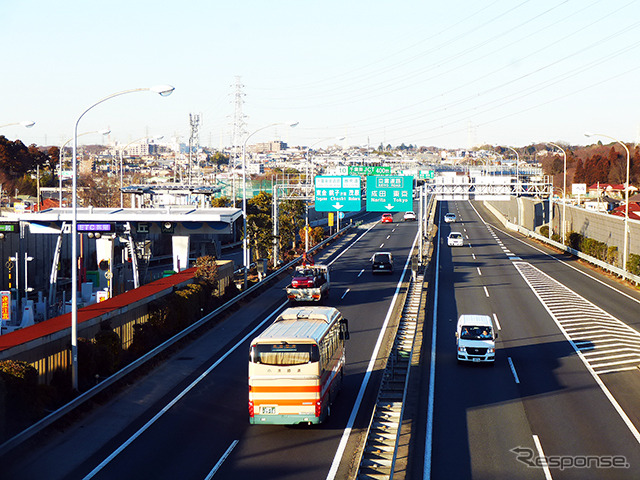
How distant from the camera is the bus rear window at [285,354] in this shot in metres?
17.0

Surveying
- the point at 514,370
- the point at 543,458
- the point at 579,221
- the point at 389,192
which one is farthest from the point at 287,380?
the point at 579,221

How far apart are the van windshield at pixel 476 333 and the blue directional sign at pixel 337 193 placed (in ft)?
89.7

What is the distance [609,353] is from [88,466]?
19.7 meters

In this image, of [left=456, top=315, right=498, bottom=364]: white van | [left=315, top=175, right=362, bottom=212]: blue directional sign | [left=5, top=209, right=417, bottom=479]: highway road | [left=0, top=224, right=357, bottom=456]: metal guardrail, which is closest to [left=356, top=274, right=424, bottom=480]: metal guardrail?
[left=5, top=209, right=417, bottom=479]: highway road

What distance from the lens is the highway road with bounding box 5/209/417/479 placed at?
49.1 ft

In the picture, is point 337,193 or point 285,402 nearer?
point 285,402

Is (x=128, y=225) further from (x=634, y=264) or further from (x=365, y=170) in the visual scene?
(x=634, y=264)

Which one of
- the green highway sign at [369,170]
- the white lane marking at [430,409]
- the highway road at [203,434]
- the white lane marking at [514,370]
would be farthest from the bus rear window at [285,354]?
the green highway sign at [369,170]

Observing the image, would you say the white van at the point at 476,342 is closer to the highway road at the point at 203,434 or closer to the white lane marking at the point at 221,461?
the highway road at the point at 203,434

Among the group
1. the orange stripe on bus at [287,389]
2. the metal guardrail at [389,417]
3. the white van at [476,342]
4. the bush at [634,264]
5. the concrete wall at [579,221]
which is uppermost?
the concrete wall at [579,221]

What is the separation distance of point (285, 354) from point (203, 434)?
291 cm

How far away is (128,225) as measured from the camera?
3491 centimetres

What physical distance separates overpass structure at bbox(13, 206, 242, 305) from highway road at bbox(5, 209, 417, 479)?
9092 mm

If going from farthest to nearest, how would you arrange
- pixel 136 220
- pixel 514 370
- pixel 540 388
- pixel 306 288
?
pixel 306 288
pixel 136 220
pixel 514 370
pixel 540 388
